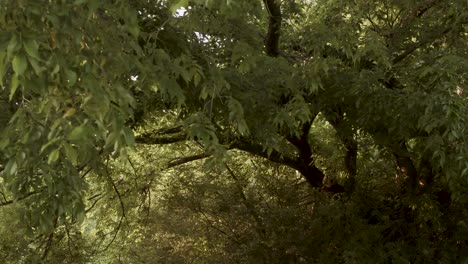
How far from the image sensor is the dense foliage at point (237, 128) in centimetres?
213

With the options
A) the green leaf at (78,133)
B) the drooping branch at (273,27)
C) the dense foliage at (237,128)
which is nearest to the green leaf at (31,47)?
the dense foliage at (237,128)

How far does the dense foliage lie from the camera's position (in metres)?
2.13

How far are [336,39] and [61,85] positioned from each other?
2.55 meters

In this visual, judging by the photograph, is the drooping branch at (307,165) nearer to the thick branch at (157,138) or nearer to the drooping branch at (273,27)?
the thick branch at (157,138)

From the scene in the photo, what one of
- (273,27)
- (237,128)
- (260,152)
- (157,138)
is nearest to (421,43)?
(273,27)

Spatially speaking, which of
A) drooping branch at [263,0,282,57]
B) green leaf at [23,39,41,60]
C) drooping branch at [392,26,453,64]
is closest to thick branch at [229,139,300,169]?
drooping branch at [263,0,282,57]

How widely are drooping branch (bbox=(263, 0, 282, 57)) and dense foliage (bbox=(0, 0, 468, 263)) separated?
0.09 ft

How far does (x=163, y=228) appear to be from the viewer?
31.4 feet

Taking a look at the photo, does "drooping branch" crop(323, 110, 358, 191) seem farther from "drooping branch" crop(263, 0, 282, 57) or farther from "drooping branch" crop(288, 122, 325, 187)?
"drooping branch" crop(263, 0, 282, 57)

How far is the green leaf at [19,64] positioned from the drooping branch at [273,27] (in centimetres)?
298

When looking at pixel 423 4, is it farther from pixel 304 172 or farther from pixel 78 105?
pixel 78 105

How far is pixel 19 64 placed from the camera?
1739 millimetres

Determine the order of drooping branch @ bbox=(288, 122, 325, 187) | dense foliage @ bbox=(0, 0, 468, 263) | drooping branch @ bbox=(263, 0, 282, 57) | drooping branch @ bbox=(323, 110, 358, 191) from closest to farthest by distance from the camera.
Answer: dense foliage @ bbox=(0, 0, 468, 263), drooping branch @ bbox=(263, 0, 282, 57), drooping branch @ bbox=(323, 110, 358, 191), drooping branch @ bbox=(288, 122, 325, 187)

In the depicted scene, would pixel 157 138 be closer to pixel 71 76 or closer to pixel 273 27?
pixel 273 27
